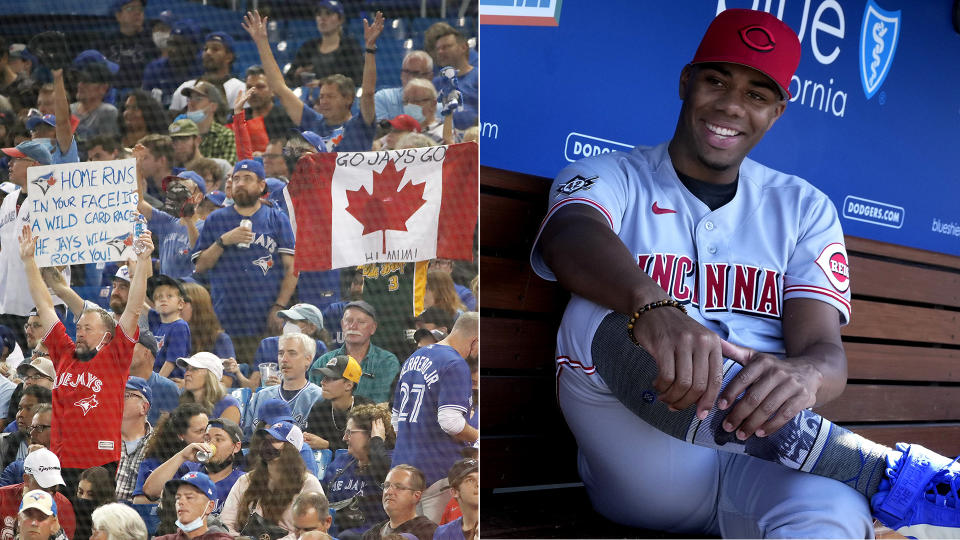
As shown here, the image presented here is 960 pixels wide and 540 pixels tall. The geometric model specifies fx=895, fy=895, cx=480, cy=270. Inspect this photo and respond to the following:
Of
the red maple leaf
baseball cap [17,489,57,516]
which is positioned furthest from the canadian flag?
baseball cap [17,489,57,516]

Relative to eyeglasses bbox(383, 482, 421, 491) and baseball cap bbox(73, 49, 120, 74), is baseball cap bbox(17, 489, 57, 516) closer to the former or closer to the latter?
eyeglasses bbox(383, 482, 421, 491)

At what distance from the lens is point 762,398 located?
4.25 feet

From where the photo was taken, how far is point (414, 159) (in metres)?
1.44

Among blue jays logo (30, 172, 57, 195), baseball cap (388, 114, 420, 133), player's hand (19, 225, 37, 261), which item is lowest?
player's hand (19, 225, 37, 261)

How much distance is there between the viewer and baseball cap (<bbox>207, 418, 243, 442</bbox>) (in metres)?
1.42

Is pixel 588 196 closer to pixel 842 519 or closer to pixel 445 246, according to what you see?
pixel 445 246

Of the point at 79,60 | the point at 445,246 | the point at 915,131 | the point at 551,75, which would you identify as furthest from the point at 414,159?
the point at 915,131

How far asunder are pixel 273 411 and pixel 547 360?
0.86 m

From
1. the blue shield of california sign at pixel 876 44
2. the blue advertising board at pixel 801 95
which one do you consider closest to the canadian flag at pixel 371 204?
the blue advertising board at pixel 801 95

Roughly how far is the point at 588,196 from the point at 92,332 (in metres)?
0.89

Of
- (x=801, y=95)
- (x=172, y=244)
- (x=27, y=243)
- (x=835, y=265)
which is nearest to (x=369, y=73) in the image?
(x=172, y=244)

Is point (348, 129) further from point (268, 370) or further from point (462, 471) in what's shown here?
point (462, 471)

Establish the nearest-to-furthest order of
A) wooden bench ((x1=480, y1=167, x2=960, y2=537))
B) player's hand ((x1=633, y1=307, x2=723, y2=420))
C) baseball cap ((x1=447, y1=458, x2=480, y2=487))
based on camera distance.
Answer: player's hand ((x1=633, y1=307, x2=723, y2=420))
baseball cap ((x1=447, y1=458, x2=480, y2=487))
wooden bench ((x1=480, y1=167, x2=960, y2=537))

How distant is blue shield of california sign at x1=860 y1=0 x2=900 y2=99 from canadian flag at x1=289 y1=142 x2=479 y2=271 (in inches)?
87.9
